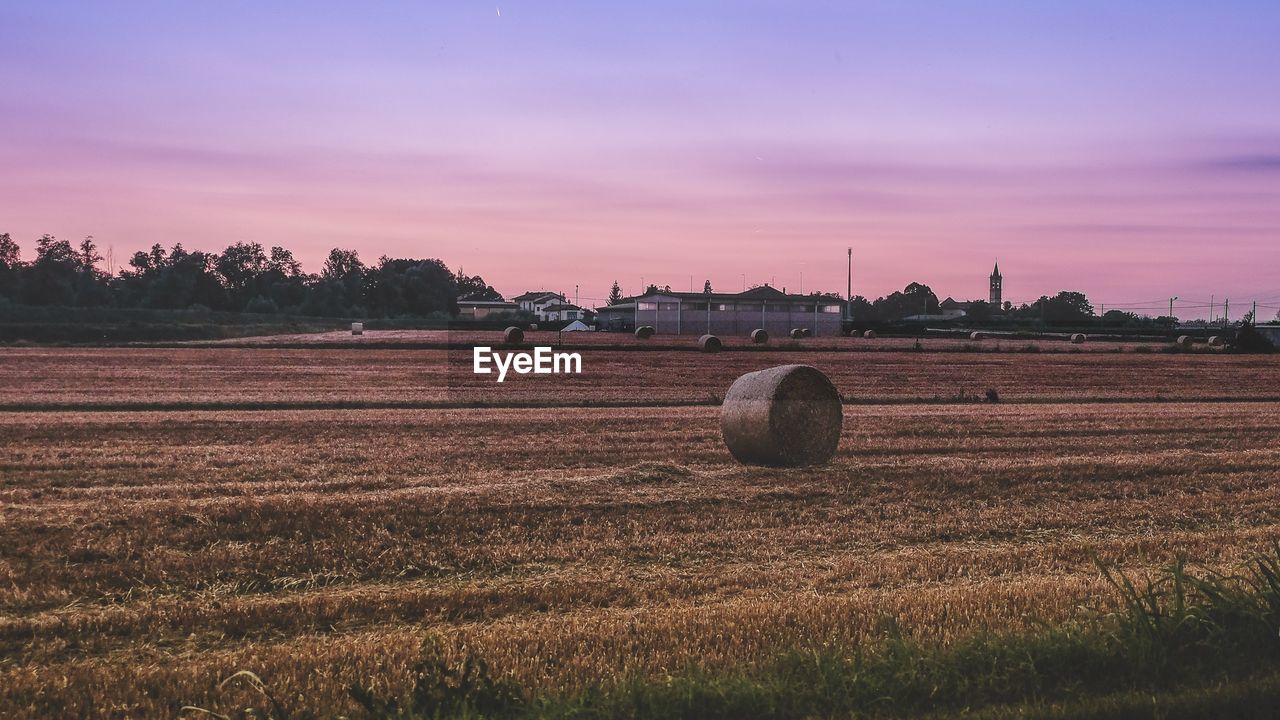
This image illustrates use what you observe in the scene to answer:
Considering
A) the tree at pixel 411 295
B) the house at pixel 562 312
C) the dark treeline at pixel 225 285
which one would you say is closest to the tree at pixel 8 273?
the dark treeline at pixel 225 285

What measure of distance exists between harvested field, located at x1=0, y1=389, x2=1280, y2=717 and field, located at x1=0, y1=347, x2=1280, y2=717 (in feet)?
0.14

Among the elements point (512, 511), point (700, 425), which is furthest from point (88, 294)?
point (512, 511)

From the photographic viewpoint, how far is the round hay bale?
57.2ft

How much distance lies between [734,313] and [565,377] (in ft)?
240

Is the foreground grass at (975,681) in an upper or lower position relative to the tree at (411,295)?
lower

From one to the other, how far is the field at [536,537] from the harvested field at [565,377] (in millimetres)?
4909

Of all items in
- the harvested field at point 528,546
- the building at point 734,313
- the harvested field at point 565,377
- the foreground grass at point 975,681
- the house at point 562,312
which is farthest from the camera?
the house at point 562,312

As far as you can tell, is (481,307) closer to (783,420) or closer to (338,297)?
(338,297)

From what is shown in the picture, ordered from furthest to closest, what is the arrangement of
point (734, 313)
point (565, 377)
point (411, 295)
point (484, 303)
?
point (484, 303) < point (411, 295) < point (734, 313) < point (565, 377)

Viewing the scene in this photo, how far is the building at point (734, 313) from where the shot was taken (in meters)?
108

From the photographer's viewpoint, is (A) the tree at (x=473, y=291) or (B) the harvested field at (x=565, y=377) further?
(A) the tree at (x=473, y=291)

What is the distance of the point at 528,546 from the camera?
10938 mm

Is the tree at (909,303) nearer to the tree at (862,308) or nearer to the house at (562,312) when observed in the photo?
the tree at (862,308)

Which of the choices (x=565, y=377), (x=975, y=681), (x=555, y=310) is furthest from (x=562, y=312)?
(x=975, y=681)
